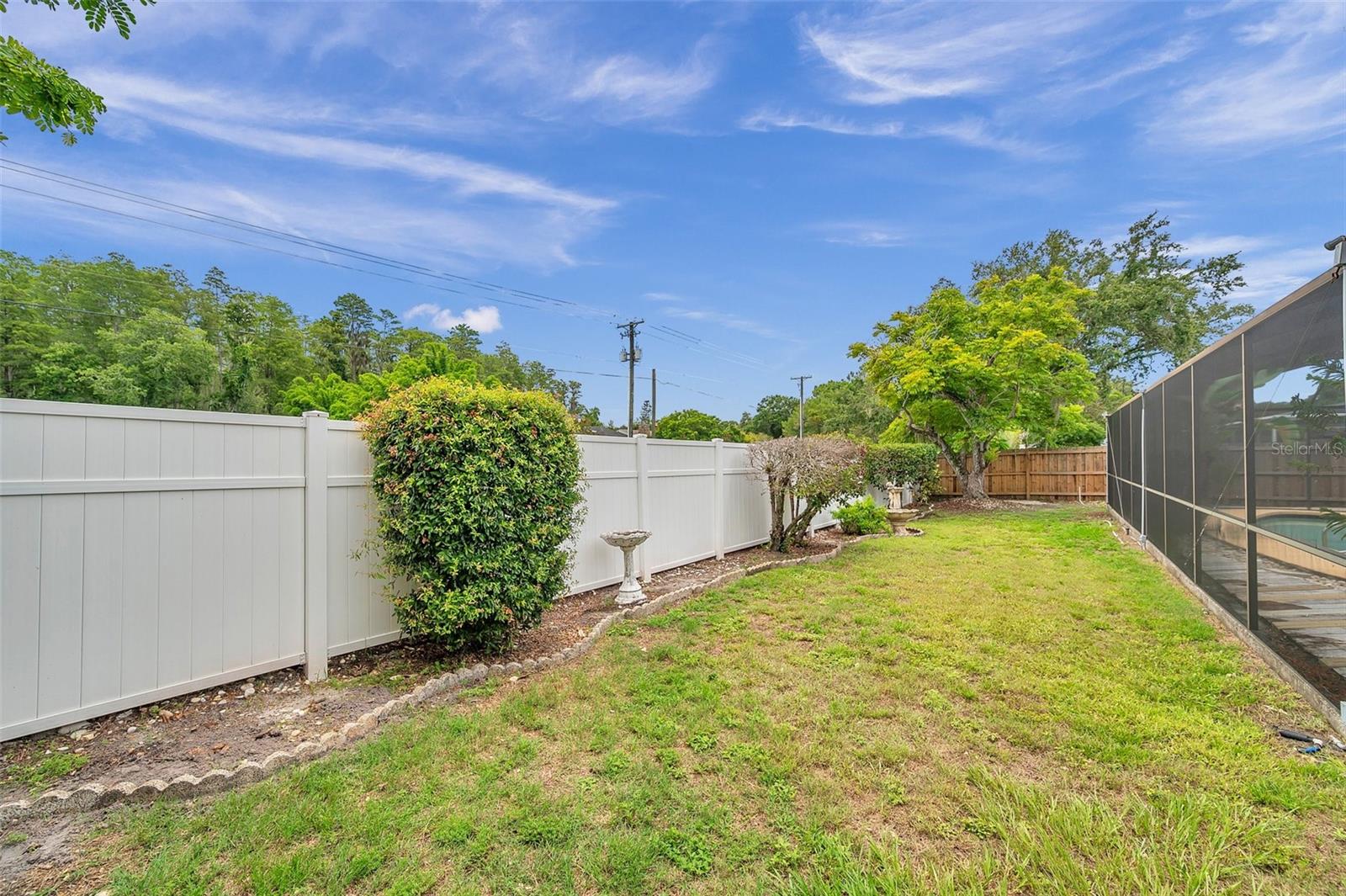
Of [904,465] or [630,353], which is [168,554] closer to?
[904,465]

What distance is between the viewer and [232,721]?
8.80 feet

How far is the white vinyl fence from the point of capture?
2350 mm

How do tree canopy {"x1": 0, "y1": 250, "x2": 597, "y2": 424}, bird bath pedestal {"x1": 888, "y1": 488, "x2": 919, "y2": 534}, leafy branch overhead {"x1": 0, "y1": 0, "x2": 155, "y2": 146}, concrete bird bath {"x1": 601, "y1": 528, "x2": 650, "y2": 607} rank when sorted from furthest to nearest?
tree canopy {"x1": 0, "y1": 250, "x2": 597, "y2": 424} → bird bath pedestal {"x1": 888, "y1": 488, "x2": 919, "y2": 534} → concrete bird bath {"x1": 601, "y1": 528, "x2": 650, "y2": 607} → leafy branch overhead {"x1": 0, "y1": 0, "x2": 155, "y2": 146}

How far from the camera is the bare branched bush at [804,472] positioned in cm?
696

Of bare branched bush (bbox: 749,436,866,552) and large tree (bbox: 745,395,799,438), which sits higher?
large tree (bbox: 745,395,799,438)

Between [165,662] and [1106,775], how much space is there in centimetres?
444

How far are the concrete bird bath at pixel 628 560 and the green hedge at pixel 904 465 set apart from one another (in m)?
7.23

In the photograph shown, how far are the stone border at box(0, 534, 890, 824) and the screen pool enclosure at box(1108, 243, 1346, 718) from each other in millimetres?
4265

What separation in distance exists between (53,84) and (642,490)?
182 inches

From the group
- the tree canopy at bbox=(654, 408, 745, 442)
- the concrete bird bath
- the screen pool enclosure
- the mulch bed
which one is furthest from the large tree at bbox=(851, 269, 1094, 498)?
the tree canopy at bbox=(654, 408, 745, 442)

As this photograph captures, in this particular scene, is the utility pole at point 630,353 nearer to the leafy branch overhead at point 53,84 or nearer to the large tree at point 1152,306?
the large tree at point 1152,306

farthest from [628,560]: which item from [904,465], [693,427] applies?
[693,427]

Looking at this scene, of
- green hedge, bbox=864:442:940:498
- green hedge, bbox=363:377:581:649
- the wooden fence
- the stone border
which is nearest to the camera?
the stone border

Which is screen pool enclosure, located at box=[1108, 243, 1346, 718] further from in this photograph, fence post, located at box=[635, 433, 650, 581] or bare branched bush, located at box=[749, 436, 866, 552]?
fence post, located at box=[635, 433, 650, 581]
